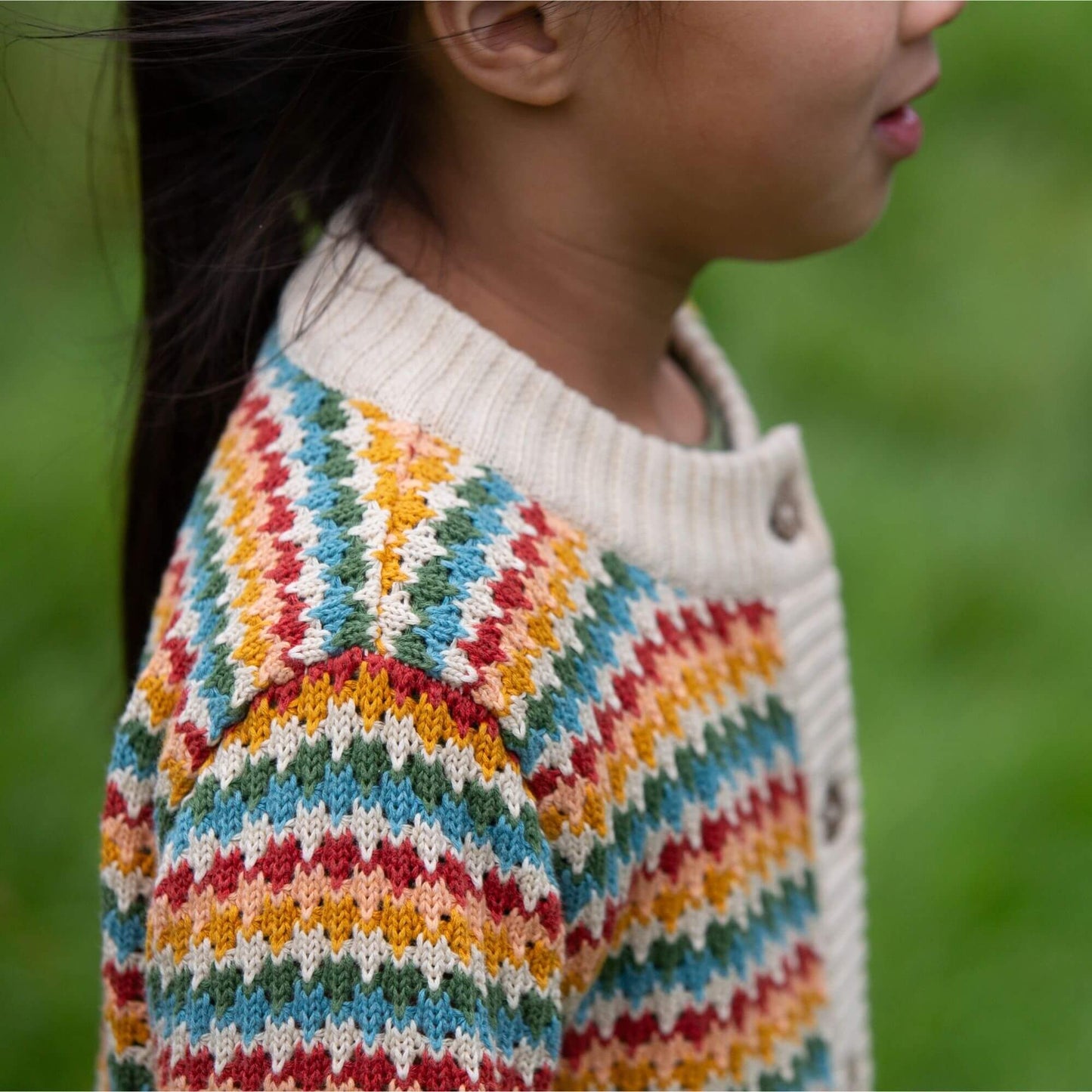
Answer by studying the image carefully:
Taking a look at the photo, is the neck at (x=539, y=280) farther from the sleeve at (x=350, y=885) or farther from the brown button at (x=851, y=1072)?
the brown button at (x=851, y=1072)

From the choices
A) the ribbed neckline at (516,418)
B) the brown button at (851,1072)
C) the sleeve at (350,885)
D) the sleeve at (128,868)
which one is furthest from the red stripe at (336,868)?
Answer: the brown button at (851,1072)

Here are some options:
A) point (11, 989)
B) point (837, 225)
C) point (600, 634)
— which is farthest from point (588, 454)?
point (11, 989)

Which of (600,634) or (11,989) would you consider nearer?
(600,634)

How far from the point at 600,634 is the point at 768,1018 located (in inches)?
13.6

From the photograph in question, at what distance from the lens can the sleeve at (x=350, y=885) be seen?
29.9 inches

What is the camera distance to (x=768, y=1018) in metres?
1.05

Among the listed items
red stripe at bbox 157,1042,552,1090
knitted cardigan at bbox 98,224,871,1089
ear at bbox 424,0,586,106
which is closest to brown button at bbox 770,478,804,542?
knitted cardigan at bbox 98,224,871,1089

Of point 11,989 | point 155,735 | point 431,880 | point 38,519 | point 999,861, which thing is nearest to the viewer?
point 431,880

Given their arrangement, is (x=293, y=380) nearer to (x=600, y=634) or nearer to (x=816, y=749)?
(x=600, y=634)

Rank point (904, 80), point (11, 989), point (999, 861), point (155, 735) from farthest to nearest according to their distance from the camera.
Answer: point (999, 861) → point (11, 989) → point (904, 80) → point (155, 735)

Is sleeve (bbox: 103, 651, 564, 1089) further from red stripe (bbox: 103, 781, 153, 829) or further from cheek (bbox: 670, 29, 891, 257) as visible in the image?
cheek (bbox: 670, 29, 891, 257)

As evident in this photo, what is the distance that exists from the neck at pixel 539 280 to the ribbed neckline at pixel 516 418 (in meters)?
0.04

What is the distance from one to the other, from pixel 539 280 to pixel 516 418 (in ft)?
0.46

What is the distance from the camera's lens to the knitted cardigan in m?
0.77
